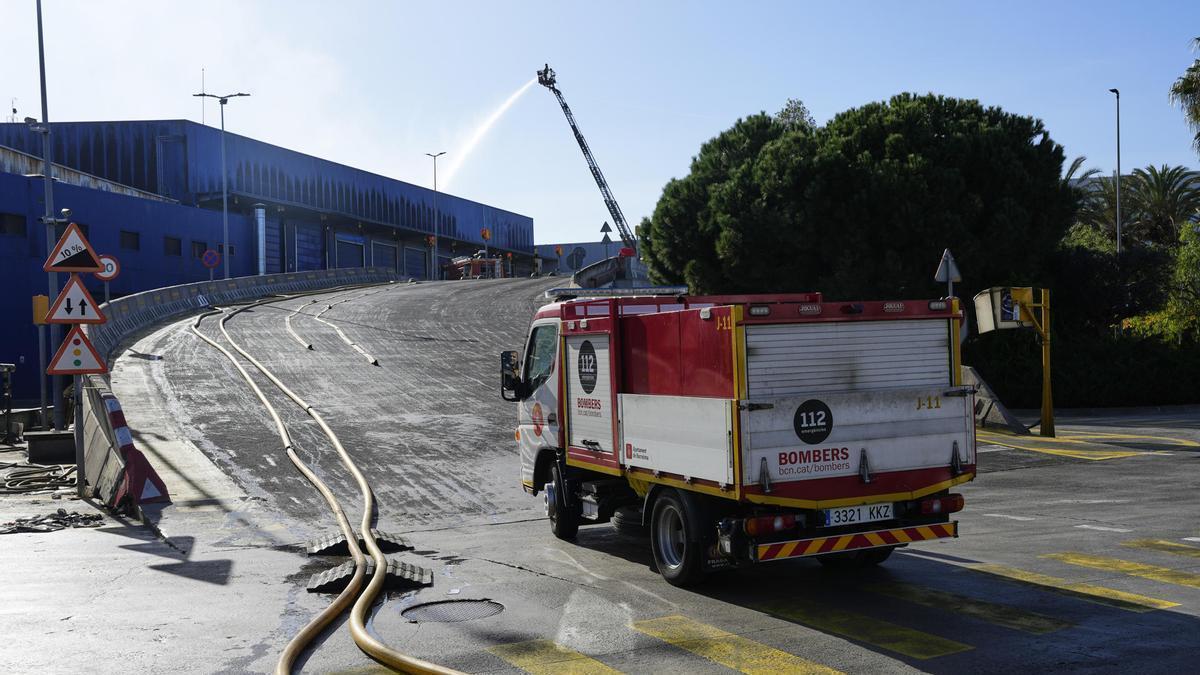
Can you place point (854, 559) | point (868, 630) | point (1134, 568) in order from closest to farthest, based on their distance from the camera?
point (868, 630) < point (1134, 568) < point (854, 559)

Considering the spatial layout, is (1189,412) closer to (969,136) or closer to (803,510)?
(969,136)

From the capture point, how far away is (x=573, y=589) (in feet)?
28.4

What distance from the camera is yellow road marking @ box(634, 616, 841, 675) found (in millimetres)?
6246

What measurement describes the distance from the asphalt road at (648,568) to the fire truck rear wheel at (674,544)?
0.17 metres

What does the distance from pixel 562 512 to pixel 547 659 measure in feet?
14.7

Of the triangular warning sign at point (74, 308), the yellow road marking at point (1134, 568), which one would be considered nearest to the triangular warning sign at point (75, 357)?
the triangular warning sign at point (74, 308)

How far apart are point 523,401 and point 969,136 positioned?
23534 millimetres

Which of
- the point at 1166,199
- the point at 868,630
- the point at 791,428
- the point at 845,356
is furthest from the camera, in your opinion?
the point at 1166,199

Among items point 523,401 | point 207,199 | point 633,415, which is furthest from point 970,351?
point 207,199

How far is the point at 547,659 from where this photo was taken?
21.4ft

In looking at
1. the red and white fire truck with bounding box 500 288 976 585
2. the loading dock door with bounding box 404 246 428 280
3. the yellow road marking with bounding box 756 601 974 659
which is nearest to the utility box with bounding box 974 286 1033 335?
the red and white fire truck with bounding box 500 288 976 585

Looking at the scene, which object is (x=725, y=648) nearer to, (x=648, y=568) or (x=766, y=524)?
(x=766, y=524)

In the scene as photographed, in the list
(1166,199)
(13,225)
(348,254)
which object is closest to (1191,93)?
(1166,199)

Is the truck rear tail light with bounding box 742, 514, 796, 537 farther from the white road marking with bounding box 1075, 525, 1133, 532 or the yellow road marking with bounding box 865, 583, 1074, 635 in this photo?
the white road marking with bounding box 1075, 525, 1133, 532
